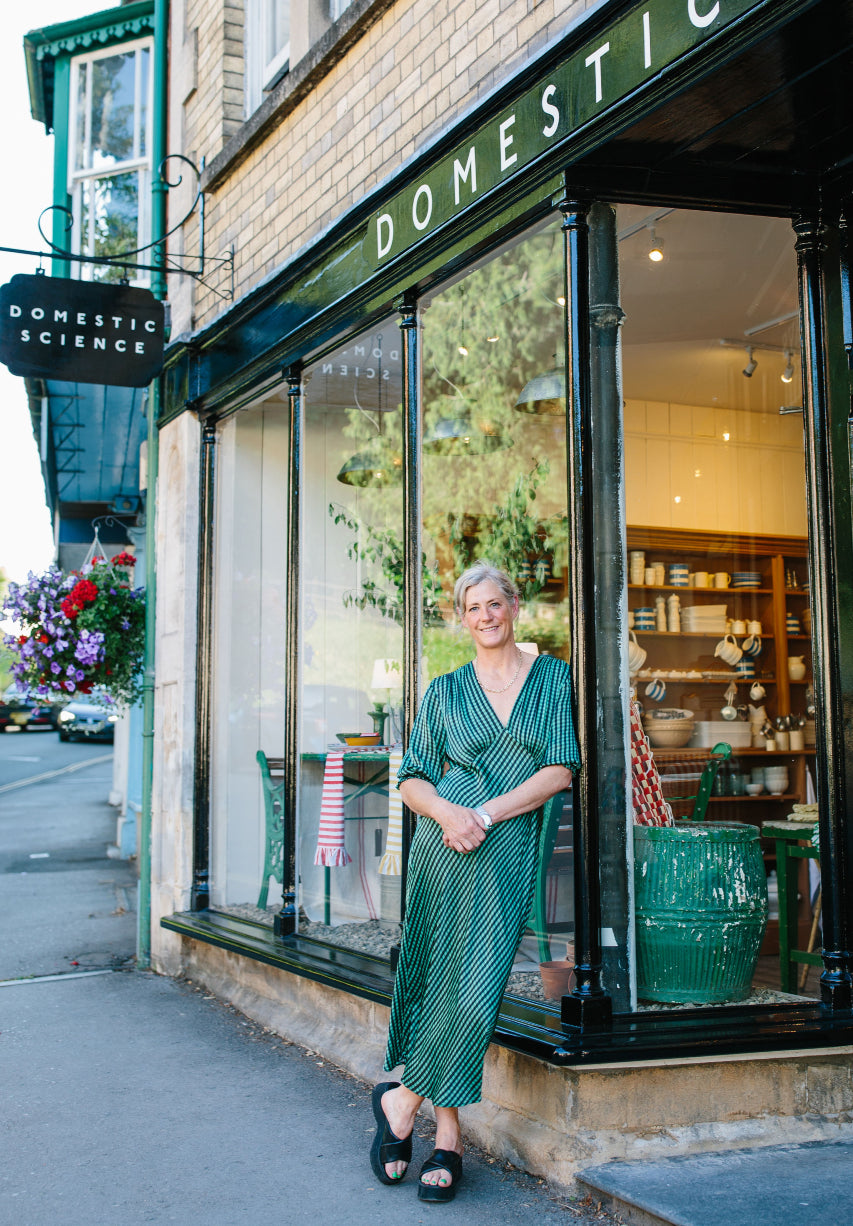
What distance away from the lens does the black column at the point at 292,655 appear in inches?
259

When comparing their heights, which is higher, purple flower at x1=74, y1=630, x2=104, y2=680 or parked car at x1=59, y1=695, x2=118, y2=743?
→ purple flower at x1=74, y1=630, x2=104, y2=680

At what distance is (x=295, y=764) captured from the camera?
6.64 metres

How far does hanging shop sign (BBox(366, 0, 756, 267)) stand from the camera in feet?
12.0

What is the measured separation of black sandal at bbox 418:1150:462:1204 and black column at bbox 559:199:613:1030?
0.56 meters

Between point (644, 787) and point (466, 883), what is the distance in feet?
3.34

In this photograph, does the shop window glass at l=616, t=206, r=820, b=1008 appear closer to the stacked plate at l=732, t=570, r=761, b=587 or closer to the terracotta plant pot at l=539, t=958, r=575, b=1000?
the stacked plate at l=732, t=570, r=761, b=587

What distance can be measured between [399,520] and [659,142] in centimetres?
284

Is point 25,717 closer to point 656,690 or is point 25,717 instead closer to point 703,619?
point 703,619

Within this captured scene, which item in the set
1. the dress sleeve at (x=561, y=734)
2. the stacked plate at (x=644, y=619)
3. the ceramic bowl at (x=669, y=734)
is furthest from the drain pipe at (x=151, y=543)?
the dress sleeve at (x=561, y=734)

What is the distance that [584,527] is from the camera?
4.22 metres

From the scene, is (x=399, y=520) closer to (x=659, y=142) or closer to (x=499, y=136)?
(x=499, y=136)

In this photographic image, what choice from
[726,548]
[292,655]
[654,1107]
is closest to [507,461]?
[292,655]

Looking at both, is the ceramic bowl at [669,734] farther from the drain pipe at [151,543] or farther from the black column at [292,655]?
the drain pipe at [151,543]

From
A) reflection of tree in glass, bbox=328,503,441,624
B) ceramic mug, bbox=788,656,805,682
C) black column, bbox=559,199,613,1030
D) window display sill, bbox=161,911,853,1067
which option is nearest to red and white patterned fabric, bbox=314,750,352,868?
reflection of tree in glass, bbox=328,503,441,624
